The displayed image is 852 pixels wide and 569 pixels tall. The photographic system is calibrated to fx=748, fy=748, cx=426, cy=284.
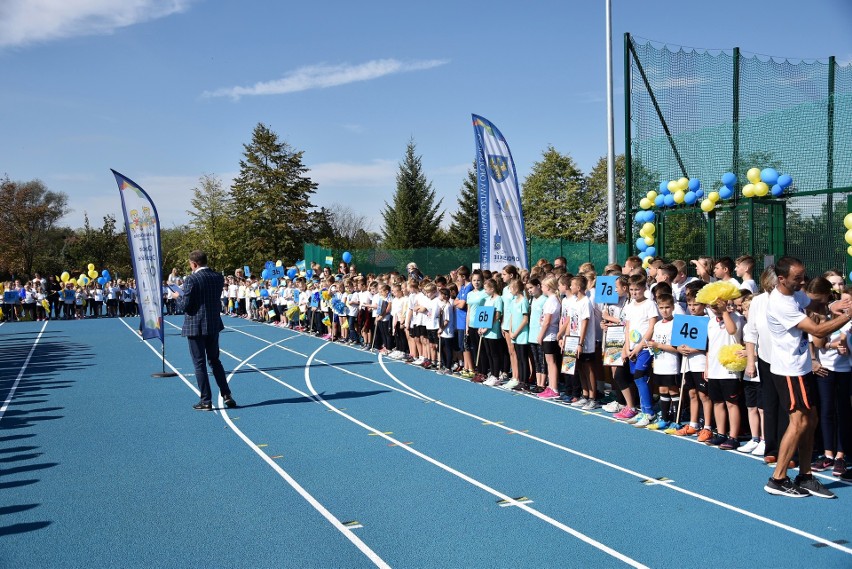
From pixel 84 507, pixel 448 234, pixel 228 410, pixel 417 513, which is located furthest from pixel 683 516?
pixel 448 234

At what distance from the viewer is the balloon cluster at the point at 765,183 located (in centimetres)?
1477

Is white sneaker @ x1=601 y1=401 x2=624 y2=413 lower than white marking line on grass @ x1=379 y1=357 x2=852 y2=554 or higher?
higher

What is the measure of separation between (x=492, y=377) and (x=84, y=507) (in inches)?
293

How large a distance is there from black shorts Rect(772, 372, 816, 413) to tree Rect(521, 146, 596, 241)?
149ft

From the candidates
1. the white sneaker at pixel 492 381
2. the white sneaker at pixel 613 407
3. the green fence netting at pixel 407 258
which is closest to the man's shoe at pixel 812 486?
the white sneaker at pixel 613 407

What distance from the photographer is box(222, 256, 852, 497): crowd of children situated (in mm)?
6930

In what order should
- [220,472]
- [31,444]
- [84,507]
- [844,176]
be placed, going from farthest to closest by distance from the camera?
[844,176] → [31,444] → [220,472] → [84,507]

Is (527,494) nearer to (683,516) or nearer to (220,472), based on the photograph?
(683,516)

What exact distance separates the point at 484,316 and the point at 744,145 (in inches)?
292

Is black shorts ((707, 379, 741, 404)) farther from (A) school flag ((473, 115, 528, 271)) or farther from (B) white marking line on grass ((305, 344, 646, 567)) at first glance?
(A) school flag ((473, 115, 528, 271))

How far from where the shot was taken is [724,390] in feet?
25.9

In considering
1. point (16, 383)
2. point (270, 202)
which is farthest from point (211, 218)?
point (16, 383)

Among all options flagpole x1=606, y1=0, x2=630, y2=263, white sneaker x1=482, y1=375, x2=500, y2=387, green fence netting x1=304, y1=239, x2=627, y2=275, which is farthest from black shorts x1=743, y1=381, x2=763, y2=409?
green fence netting x1=304, y1=239, x2=627, y2=275

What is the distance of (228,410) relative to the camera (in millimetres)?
10570
